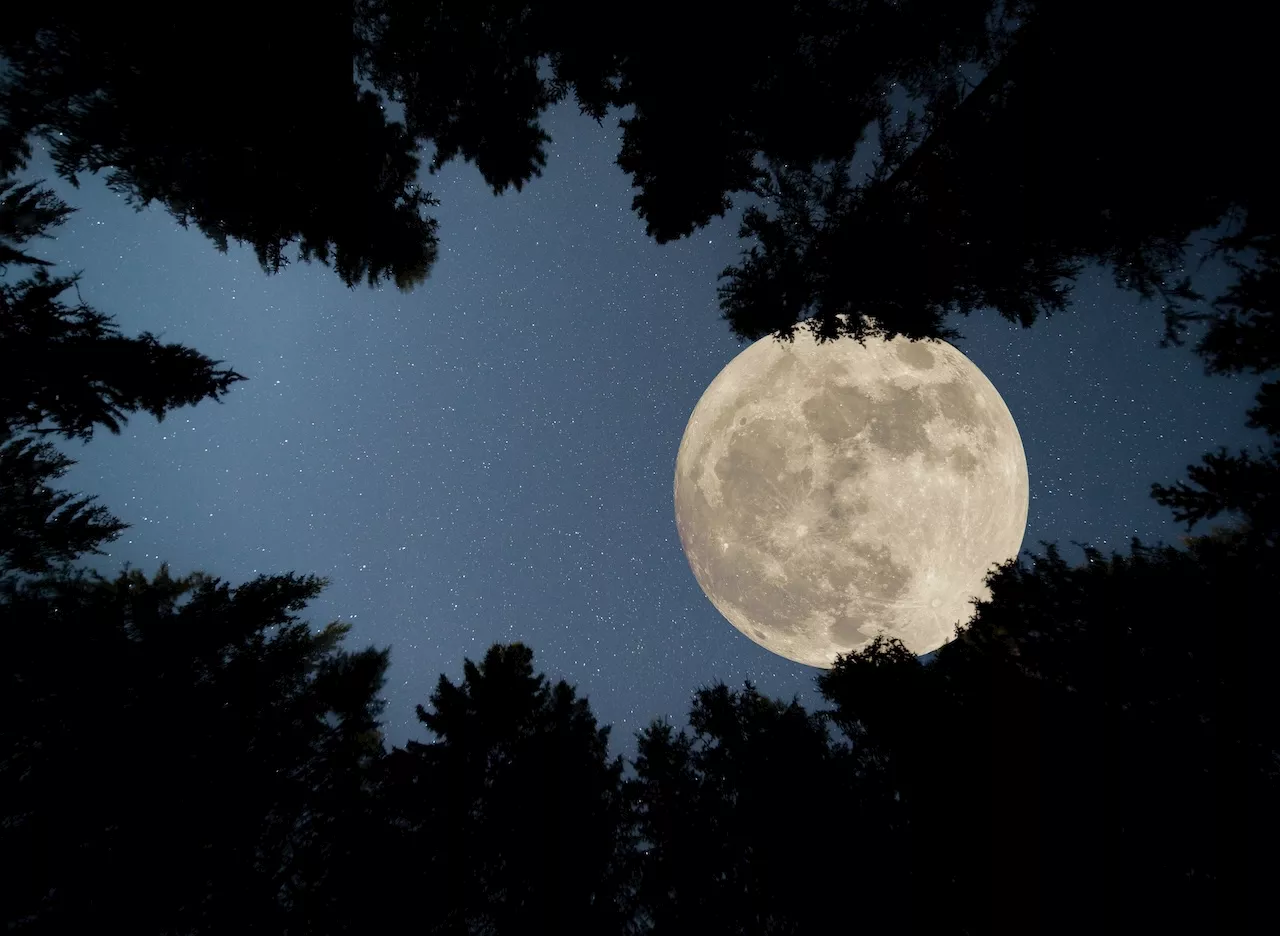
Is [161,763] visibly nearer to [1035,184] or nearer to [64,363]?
[64,363]

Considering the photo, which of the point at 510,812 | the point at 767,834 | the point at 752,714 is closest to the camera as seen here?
the point at 767,834

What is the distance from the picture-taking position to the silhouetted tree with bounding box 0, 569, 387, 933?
16.7 ft

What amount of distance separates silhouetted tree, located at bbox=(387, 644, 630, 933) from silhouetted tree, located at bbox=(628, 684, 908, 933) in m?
0.56

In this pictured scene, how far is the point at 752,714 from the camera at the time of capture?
6.92 metres

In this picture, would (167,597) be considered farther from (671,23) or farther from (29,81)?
(671,23)

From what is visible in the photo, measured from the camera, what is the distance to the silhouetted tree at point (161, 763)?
16.7 ft

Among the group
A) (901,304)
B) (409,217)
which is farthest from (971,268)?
(409,217)

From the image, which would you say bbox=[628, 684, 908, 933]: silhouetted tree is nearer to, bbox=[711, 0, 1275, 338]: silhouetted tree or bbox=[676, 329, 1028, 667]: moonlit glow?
bbox=[676, 329, 1028, 667]: moonlit glow

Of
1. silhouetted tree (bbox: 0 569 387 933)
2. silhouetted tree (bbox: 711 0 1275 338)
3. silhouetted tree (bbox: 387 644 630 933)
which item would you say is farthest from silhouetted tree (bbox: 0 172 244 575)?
silhouetted tree (bbox: 711 0 1275 338)

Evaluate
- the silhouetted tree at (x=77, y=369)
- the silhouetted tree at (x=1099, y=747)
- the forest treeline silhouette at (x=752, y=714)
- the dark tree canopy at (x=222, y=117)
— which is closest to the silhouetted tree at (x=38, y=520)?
the forest treeline silhouette at (x=752, y=714)

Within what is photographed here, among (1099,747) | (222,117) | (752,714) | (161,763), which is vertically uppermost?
(222,117)

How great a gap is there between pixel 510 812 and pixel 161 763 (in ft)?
13.7

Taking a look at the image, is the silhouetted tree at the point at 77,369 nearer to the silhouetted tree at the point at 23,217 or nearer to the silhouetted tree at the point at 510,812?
the silhouetted tree at the point at 23,217

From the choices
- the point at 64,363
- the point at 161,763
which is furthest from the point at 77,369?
the point at 161,763
